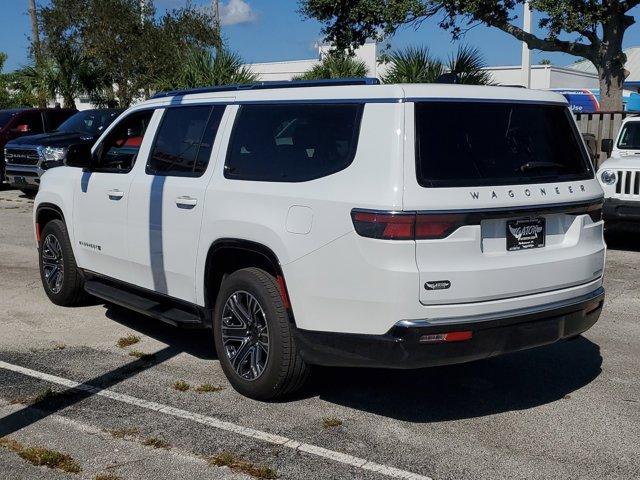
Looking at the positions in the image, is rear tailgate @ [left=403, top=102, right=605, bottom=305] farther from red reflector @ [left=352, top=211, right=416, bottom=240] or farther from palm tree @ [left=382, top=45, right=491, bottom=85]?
palm tree @ [left=382, top=45, right=491, bottom=85]

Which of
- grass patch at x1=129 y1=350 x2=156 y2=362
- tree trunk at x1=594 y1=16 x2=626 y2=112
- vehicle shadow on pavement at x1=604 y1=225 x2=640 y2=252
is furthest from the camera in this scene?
tree trunk at x1=594 y1=16 x2=626 y2=112

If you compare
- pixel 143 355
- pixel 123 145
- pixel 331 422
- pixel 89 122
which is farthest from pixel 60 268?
pixel 89 122

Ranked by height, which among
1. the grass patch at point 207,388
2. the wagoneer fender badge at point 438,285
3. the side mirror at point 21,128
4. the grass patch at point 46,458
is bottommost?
the grass patch at point 207,388

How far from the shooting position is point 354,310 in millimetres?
4523

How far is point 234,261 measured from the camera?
5457mm

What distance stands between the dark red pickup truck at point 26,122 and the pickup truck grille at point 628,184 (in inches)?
543

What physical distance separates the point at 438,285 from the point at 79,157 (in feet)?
12.6

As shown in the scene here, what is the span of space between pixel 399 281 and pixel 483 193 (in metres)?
0.70

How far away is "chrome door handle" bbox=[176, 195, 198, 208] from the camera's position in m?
5.58

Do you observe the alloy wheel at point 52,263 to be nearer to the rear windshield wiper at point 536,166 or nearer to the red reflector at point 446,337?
the red reflector at point 446,337

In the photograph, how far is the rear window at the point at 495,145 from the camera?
4.51 meters

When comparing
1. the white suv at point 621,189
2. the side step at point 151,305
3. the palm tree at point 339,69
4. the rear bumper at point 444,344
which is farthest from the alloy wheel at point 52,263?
the palm tree at point 339,69

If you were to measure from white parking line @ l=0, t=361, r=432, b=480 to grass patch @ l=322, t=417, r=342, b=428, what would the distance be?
300 mm

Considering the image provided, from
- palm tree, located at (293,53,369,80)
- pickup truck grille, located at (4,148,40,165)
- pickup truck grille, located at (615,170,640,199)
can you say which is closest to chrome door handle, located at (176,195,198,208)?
pickup truck grille, located at (615,170,640,199)
